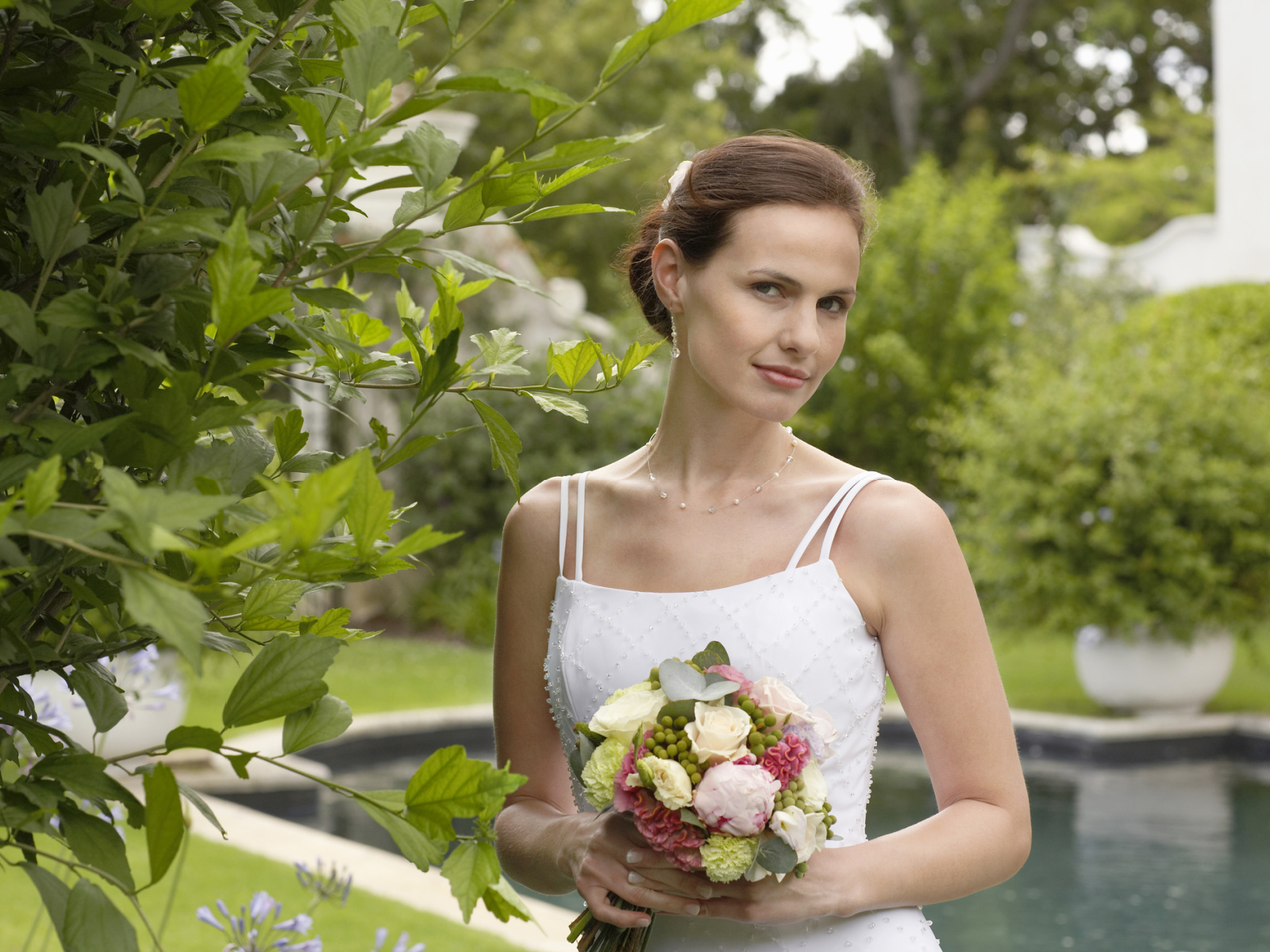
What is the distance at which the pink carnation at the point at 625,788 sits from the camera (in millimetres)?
1670

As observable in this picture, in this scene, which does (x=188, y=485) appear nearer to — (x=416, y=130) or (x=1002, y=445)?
(x=416, y=130)

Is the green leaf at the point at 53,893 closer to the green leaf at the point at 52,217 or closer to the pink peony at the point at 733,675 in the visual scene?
the green leaf at the point at 52,217

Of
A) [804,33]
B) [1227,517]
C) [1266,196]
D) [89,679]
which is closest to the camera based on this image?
[89,679]

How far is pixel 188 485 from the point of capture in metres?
1.05

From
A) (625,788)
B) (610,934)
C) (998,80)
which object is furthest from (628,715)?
(998,80)

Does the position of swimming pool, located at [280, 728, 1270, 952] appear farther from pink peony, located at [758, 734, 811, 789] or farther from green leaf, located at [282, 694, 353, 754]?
green leaf, located at [282, 694, 353, 754]

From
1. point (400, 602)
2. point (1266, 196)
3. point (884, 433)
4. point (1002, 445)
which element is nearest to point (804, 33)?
point (1266, 196)

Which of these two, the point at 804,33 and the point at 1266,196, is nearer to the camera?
the point at 1266,196

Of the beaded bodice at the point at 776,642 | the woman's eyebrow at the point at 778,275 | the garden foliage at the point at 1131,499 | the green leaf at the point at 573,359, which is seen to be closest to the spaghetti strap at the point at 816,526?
the beaded bodice at the point at 776,642

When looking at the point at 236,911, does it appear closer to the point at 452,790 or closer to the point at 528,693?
the point at 528,693

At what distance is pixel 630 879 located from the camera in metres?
1.76

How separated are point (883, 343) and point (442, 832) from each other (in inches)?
561

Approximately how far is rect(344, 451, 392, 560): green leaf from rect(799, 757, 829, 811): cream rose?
0.86 metres

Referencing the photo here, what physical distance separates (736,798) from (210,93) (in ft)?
3.24
